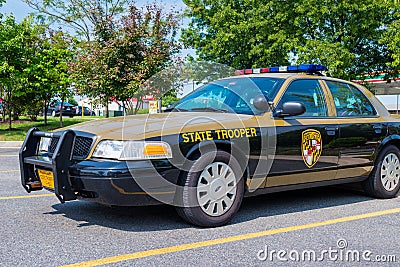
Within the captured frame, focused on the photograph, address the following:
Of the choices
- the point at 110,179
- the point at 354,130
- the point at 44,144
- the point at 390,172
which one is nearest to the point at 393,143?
the point at 390,172

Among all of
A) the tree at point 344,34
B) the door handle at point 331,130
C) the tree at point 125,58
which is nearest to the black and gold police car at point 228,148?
the door handle at point 331,130

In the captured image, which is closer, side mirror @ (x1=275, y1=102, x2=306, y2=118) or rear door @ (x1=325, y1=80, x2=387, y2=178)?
side mirror @ (x1=275, y1=102, x2=306, y2=118)

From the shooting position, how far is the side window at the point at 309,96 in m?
5.48

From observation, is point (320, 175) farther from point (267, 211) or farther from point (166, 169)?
point (166, 169)

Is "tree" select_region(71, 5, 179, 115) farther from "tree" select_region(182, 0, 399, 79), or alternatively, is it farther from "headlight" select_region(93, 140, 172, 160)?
"headlight" select_region(93, 140, 172, 160)

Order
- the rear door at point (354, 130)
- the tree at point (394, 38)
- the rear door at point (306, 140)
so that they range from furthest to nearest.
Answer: the tree at point (394, 38), the rear door at point (354, 130), the rear door at point (306, 140)

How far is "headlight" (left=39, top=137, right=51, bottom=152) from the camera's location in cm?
496

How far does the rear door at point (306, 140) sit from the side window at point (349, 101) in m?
0.21

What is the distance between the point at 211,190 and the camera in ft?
15.0

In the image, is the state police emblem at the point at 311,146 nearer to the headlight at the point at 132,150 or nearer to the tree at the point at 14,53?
the headlight at the point at 132,150

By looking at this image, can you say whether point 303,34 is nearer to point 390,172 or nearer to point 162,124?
point 390,172

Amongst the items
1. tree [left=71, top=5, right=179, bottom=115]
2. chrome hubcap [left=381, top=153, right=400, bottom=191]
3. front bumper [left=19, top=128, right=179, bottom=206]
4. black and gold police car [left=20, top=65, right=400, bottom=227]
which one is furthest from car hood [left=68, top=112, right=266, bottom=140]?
tree [left=71, top=5, right=179, bottom=115]

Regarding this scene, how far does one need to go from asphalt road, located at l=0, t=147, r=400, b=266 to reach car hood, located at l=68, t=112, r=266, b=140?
918mm

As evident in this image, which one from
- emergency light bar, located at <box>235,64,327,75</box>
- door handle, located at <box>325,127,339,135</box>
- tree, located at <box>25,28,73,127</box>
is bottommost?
door handle, located at <box>325,127,339,135</box>
